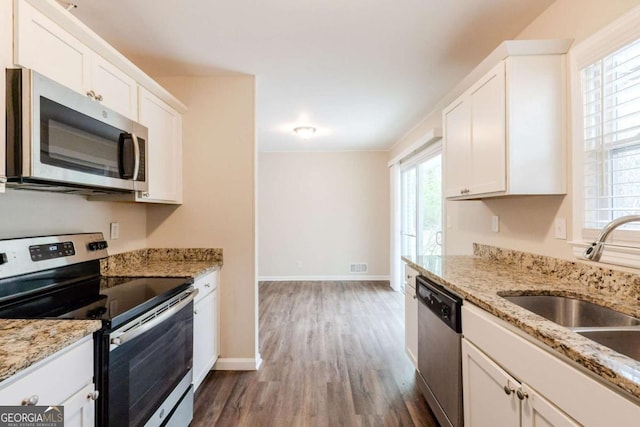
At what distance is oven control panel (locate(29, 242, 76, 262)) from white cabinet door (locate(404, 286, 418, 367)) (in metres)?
2.17

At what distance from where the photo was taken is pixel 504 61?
1.65 m

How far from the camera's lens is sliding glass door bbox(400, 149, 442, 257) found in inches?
150

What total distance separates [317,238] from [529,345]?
4.85m

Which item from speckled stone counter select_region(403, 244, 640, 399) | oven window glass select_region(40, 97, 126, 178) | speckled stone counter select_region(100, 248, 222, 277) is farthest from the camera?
speckled stone counter select_region(100, 248, 222, 277)

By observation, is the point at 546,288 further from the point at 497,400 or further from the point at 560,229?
the point at 497,400

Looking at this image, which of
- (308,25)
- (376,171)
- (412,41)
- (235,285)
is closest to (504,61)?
(412,41)

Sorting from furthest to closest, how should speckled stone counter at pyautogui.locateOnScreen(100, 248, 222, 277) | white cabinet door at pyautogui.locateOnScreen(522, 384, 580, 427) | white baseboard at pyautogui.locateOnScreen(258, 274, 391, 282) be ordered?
white baseboard at pyautogui.locateOnScreen(258, 274, 391, 282) → speckled stone counter at pyautogui.locateOnScreen(100, 248, 222, 277) → white cabinet door at pyautogui.locateOnScreen(522, 384, 580, 427)

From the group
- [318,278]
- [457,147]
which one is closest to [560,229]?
[457,147]

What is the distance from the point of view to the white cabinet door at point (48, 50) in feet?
3.76

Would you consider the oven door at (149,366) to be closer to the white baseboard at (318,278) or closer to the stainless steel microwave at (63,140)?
the stainless steel microwave at (63,140)

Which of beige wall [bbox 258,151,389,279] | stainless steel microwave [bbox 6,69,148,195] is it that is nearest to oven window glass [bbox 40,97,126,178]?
stainless steel microwave [bbox 6,69,148,195]

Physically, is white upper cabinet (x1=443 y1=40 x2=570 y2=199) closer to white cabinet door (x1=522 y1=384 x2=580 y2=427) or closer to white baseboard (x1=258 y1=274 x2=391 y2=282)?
white cabinet door (x1=522 y1=384 x2=580 y2=427)

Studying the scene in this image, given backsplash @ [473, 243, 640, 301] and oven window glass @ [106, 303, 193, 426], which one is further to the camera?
backsplash @ [473, 243, 640, 301]

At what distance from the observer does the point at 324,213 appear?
228 inches
